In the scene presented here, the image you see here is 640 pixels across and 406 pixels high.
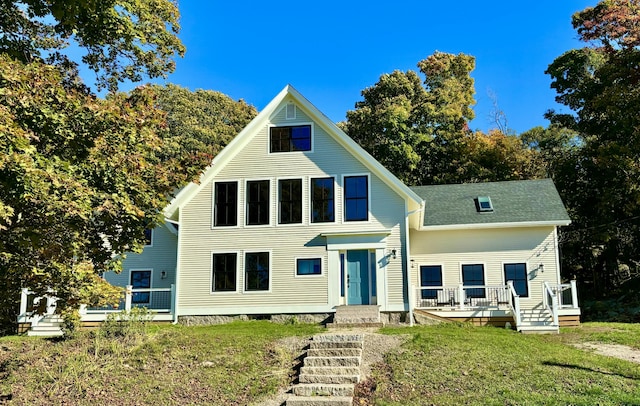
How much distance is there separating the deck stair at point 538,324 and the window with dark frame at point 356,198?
5.67m

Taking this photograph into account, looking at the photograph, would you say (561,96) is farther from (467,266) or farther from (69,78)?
(69,78)

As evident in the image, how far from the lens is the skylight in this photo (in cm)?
1938

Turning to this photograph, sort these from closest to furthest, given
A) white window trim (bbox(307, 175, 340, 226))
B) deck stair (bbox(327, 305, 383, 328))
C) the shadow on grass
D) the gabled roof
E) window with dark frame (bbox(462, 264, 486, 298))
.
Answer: the shadow on grass < deck stair (bbox(327, 305, 383, 328)) < the gabled roof < white window trim (bbox(307, 175, 340, 226)) < window with dark frame (bbox(462, 264, 486, 298))

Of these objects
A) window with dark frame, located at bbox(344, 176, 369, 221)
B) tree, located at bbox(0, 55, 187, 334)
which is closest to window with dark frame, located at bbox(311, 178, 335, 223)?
window with dark frame, located at bbox(344, 176, 369, 221)

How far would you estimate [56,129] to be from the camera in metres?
8.98

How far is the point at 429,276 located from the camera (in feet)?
62.4

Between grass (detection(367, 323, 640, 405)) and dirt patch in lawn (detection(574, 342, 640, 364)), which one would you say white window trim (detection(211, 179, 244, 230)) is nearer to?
grass (detection(367, 323, 640, 405))

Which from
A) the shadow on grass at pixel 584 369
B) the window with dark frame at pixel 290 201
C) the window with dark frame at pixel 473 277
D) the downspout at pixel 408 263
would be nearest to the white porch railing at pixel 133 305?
the window with dark frame at pixel 290 201

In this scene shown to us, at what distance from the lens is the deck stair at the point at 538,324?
14967 mm

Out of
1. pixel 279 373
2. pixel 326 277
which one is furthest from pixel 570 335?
pixel 279 373

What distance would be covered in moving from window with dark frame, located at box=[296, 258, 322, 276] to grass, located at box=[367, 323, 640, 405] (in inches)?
194

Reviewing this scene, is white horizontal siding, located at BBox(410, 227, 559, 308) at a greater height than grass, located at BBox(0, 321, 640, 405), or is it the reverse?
white horizontal siding, located at BBox(410, 227, 559, 308)

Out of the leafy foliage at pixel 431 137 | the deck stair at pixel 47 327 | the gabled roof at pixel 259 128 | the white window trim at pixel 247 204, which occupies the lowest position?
the deck stair at pixel 47 327

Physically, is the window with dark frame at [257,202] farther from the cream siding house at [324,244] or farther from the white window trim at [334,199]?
the white window trim at [334,199]
